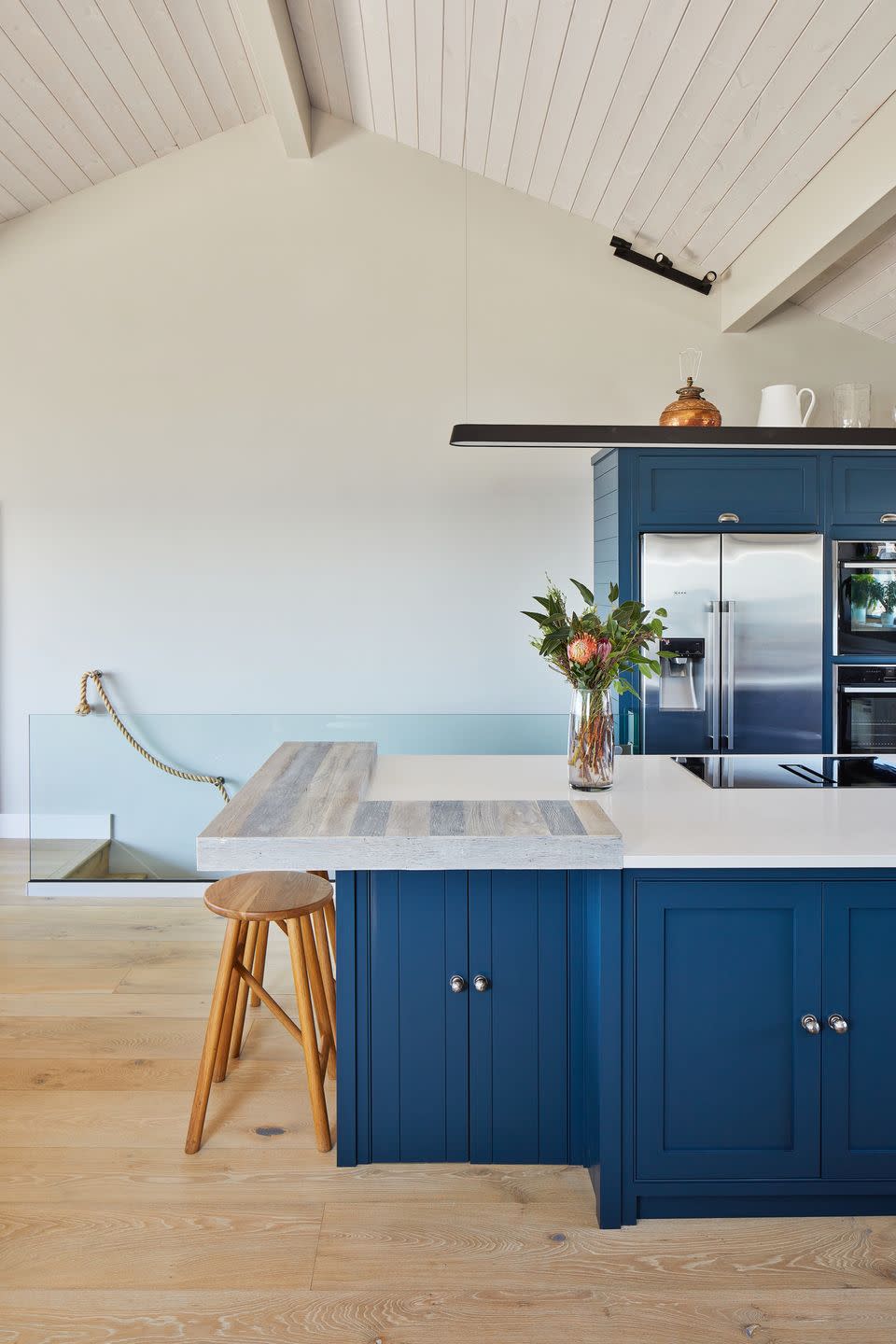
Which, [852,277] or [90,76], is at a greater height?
[90,76]

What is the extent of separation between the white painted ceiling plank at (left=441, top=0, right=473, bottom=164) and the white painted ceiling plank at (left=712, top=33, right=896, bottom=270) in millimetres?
1261

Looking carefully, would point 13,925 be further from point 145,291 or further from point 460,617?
point 145,291

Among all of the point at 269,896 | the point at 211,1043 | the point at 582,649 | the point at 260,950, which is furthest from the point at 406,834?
the point at 260,950

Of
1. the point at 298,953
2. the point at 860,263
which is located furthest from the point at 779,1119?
the point at 860,263

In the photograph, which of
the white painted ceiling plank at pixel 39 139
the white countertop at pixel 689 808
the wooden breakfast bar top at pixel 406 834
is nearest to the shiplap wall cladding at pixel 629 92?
the white painted ceiling plank at pixel 39 139

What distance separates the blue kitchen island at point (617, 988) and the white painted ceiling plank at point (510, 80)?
2.83 metres

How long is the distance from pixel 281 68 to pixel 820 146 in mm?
2166

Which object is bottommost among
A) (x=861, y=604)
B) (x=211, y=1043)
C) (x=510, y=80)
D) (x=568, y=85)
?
(x=211, y=1043)

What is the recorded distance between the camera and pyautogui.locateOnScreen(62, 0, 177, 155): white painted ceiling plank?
3.52 m

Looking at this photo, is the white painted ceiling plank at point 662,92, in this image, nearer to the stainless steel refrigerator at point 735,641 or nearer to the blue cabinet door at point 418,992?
the stainless steel refrigerator at point 735,641

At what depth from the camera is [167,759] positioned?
386cm

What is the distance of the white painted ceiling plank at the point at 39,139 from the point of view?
3.82 m

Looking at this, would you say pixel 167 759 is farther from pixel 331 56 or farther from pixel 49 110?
pixel 331 56

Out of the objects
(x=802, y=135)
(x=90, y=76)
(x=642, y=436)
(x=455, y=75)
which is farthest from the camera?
(x=90, y=76)
